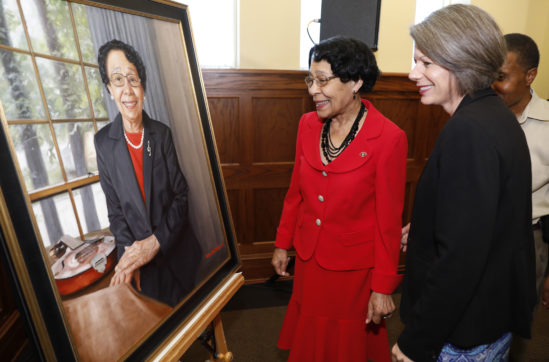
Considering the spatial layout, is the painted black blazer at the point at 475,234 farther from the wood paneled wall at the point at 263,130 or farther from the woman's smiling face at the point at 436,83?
the wood paneled wall at the point at 263,130

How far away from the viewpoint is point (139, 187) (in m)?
0.99

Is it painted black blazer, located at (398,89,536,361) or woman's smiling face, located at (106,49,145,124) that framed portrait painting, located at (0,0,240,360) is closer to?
woman's smiling face, located at (106,49,145,124)

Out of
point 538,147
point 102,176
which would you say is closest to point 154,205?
point 102,176

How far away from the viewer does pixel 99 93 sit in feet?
2.89

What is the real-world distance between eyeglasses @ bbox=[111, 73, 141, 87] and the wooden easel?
0.72 meters

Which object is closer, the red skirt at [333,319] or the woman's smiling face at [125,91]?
the woman's smiling face at [125,91]

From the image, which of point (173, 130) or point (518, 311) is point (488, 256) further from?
point (173, 130)

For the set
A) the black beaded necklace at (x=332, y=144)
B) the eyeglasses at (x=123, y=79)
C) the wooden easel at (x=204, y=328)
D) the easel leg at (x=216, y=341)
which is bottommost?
the easel leg at (x=216, y=341)

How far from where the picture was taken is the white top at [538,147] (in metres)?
1.48

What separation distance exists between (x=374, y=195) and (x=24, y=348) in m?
2.22

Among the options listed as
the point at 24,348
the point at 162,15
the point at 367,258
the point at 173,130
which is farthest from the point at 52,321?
the point at 24,348

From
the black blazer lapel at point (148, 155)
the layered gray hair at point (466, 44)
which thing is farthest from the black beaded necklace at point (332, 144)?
the black blazer lapel at point (148, 155)

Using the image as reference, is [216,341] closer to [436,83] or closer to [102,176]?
[102,176]

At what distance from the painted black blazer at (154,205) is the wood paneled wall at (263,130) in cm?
161
